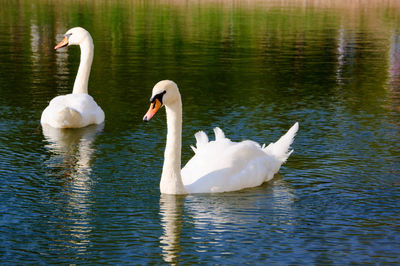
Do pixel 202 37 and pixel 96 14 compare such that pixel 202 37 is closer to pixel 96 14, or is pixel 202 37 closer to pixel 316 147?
pixel 96 14

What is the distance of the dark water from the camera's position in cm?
880

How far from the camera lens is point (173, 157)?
1034 cm

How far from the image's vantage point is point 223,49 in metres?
29.6

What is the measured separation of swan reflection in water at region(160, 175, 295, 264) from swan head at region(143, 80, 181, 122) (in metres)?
1.31

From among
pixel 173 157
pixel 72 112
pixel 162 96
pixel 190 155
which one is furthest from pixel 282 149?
A: pixel 72 112

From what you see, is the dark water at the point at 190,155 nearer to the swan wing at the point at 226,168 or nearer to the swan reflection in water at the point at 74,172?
the swan reflection in water at the point at 74,172

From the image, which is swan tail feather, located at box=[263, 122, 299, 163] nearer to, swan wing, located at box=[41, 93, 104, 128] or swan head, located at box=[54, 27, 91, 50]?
swan wing, located at box=[41, 93, 104, 128]

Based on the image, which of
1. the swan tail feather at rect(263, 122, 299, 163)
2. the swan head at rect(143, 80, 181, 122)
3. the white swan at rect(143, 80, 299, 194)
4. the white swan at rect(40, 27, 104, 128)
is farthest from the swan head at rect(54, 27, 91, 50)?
the swan head at rect(143, 80, 181, 122)

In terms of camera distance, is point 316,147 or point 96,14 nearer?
point 316,147

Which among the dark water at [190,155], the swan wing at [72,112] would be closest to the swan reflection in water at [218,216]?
the dark water at [190,155]

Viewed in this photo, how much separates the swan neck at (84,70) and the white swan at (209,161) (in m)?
5.20

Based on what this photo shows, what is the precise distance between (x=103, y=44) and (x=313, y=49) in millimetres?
8405

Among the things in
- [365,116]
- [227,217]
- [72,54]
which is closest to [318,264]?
[227,217]

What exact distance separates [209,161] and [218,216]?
1.37 meters
